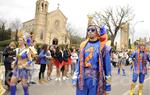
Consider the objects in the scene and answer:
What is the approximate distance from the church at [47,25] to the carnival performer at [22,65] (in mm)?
81383

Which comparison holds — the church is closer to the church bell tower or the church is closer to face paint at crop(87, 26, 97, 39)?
the church bell tower

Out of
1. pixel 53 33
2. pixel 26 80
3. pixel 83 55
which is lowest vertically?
pixel 26 80

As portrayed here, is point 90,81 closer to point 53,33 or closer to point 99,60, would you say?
point 99,60

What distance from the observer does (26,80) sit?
9.32 m

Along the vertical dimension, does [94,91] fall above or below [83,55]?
below

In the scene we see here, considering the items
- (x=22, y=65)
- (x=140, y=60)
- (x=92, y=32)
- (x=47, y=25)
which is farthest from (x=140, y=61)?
(x=47, y=25)

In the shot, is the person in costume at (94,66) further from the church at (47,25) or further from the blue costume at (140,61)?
the church at (47,25)

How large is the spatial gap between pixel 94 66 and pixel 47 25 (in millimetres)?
88075

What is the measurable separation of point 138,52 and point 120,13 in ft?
203

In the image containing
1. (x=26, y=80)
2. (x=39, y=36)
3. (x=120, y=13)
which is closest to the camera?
(x=26, y=80)


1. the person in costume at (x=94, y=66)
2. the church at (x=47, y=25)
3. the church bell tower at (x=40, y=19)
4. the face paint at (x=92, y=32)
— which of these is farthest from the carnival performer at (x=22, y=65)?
the church bell tower at (x=40, y=19)

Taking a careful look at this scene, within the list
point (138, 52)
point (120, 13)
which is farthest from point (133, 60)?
point (120, 13)

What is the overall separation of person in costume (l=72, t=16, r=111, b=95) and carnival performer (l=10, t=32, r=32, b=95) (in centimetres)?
326

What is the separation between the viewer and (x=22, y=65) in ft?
30.5
